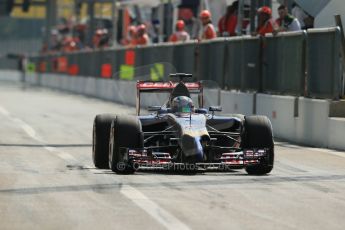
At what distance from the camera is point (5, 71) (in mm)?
87125

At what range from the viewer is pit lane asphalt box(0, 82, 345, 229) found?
341 inches

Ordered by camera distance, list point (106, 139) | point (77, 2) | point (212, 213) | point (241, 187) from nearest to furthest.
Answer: point (212, 213)
point (241, 187)
point (106, 139)
point (77, 2)

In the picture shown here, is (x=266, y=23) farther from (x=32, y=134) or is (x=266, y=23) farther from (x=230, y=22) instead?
Result: (x=230, y=22)

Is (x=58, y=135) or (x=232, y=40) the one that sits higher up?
(x=232, y=40)

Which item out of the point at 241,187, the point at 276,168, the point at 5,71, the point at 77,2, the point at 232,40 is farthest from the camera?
the point at 5,71

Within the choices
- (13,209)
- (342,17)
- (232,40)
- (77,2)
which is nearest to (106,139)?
(13,209)

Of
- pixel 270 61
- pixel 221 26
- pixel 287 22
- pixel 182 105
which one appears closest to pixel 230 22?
pixel 221 26

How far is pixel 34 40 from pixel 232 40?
6954 cm

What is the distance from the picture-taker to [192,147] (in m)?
12.1

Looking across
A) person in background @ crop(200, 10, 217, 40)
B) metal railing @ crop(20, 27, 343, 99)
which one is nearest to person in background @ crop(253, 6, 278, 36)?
metal railing @ crop(20, 27, 343, 99)

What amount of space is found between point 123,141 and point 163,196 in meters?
2.15

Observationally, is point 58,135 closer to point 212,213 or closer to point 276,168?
point 276,168

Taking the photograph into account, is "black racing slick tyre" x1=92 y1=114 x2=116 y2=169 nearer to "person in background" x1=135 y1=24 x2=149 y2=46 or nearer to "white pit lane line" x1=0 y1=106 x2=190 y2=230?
"white pit lane line" x1=0 y1=106 x2=190 y2=230

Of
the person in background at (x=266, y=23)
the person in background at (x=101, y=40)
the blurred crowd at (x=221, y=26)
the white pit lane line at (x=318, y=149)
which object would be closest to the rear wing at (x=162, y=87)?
the white pit lane line at (x=318, y=149)
